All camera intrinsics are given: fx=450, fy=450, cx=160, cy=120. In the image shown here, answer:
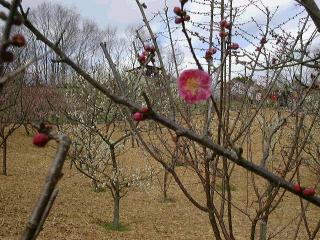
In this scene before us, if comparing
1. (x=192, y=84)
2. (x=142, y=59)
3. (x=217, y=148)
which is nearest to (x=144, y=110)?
(x=217, y=148)

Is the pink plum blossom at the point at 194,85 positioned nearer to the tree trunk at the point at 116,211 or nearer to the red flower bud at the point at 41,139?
the red flower bud at the point at 41,139

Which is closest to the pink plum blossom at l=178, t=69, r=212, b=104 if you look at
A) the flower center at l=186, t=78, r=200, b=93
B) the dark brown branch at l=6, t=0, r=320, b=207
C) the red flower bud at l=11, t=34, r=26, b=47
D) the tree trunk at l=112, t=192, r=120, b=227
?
the flower center at l=186, t=78, r=200, b=93

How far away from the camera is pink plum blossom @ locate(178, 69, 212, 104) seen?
1.05m

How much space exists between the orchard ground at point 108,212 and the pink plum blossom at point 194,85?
216 inches

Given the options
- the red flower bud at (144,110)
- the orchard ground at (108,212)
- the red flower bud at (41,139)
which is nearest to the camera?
the red flower bud at (41,139)

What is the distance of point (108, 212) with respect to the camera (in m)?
10.4

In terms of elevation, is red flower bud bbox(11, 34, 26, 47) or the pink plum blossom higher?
red flower bud bbox(11, 34, 26, 47)

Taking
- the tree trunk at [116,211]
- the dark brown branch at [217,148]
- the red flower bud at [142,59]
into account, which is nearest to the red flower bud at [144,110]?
the dark brown branch at [217,148]

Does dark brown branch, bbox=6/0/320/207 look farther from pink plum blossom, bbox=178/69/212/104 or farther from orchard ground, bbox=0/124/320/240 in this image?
orchard ground, bbox=0/124/320/240

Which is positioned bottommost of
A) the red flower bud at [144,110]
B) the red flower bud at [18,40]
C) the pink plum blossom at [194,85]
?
the red flower bud at [144,110]

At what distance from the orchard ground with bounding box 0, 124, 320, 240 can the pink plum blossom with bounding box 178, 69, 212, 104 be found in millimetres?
5483

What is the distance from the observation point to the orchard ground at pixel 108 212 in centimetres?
848

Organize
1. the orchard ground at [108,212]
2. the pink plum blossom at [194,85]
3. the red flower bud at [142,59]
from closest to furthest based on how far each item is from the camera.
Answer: the pink plum blossom at [194,85], the red flower bud at [142,59], the orchard ground at [108,212]

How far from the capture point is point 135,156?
18016mm
